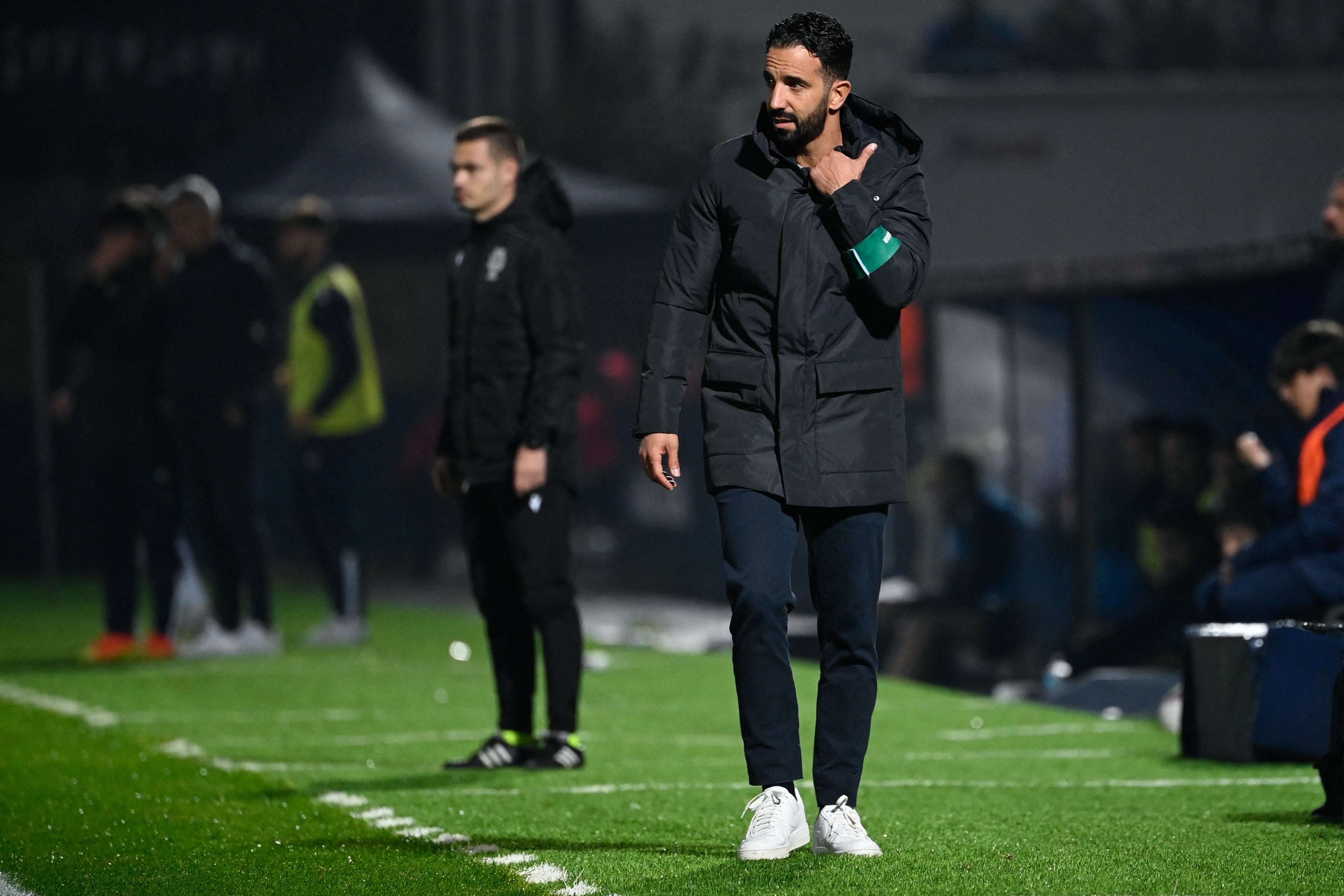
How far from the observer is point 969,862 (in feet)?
17.1

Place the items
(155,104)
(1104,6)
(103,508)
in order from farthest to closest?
(1104,6), (155,104), (103,508)

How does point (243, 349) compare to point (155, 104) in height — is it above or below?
below

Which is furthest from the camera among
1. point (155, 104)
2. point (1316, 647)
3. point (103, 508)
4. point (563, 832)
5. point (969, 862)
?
point (155, 104)

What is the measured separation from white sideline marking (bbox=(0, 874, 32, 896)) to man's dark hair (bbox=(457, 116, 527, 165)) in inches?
122

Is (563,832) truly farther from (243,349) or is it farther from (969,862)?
(243,349)

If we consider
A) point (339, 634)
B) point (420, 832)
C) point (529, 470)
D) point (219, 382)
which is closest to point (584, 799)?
point (420, 832)

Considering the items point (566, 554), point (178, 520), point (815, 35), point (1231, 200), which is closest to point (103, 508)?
point (178, 520)

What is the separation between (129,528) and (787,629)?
270 inches

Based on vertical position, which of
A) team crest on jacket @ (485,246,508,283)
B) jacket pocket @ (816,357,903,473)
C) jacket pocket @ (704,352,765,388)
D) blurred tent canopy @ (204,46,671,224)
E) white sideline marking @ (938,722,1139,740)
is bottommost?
white sideline marking @ (938,722,1139,740)

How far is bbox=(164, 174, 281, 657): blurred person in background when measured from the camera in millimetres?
11664

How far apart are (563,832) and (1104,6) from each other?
907 inches

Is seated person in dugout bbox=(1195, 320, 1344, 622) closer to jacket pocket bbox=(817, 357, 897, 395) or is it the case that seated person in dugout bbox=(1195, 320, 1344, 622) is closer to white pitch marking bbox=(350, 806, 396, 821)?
jacket pocket bbox=(817, 357, 897, 395)

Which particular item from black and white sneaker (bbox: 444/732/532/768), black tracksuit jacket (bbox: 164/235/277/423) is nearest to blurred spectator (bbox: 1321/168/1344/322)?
black and white sneaker (bbox: 444/732/532/768)

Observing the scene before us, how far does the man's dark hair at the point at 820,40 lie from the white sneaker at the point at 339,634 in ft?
25.9
